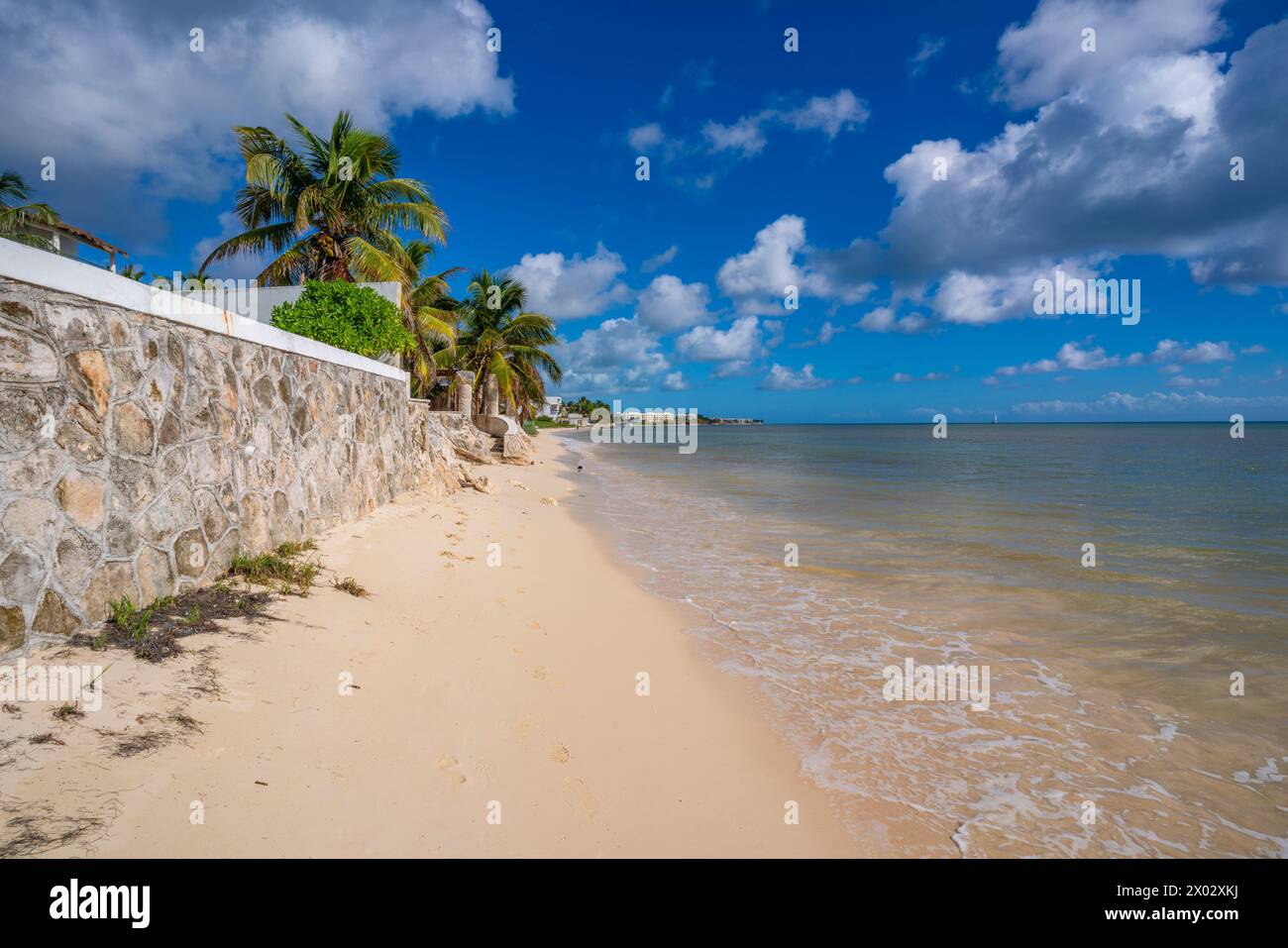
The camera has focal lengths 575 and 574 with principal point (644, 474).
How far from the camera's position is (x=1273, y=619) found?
719cm

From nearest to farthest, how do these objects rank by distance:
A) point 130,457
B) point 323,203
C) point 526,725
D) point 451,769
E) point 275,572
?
point 451,769 < point 526,725 < point 130,457 < point 275,572 < point 323,203

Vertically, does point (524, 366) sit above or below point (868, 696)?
above

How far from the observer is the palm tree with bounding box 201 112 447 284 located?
1597 cm

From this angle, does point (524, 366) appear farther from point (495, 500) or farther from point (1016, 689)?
point (1016, 689)

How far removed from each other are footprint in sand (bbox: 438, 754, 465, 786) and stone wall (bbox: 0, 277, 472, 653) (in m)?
2.72

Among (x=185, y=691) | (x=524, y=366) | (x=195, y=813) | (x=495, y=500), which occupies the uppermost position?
(x=524, y=366)

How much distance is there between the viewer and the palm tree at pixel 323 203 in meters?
16.0

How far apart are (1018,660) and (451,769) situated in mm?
5557

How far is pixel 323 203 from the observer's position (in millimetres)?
16297

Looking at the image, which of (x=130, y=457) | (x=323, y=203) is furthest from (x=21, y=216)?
(x=130, y=457)

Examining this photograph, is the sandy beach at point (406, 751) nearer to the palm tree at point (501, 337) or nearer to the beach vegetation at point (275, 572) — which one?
the beach vegetation at point (275, 572)

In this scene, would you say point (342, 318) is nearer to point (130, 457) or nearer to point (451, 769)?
point (130, 457)
